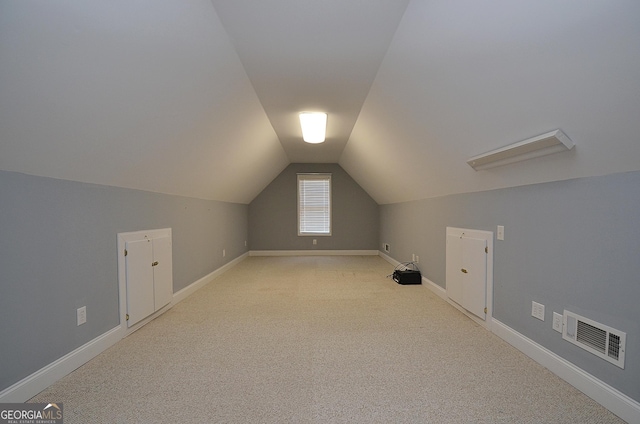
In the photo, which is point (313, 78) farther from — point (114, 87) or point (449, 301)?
point (449, 301)

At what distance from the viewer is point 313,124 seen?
4090 mm

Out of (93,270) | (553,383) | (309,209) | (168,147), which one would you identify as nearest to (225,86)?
(168,147)

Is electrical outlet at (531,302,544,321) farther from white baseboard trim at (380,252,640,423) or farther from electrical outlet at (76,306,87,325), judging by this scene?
electrical outlet at (76,306,87,325)

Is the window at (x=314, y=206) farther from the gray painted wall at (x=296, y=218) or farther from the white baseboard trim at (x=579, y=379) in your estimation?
the white baseboard trim at (x=579, y=379)

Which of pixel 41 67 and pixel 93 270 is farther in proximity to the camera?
pixel 93 270

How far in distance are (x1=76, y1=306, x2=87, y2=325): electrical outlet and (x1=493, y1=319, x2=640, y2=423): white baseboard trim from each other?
10.7ft

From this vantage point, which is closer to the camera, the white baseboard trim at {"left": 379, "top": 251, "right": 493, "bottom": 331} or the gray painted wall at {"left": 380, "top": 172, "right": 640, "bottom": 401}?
the gray painted wall at {"left": 380, "top": 172, "right": 640, "bottom": 401}

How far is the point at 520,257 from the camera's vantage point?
2502mm

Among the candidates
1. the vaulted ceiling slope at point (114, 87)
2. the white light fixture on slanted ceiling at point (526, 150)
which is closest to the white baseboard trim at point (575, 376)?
the white light fixture on slanted ceiling at point (526, 150)

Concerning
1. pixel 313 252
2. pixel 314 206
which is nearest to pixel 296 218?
pixel 314 206

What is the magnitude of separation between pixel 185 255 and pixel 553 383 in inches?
154

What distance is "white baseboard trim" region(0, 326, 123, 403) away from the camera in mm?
1752

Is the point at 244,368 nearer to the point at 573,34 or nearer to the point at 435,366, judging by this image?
the point at 435,366

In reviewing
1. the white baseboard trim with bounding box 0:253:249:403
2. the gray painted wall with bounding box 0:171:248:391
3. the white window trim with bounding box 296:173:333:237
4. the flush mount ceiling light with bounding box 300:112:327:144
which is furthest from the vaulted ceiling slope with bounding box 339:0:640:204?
the white window trim with bounding box 296:173:333:237
